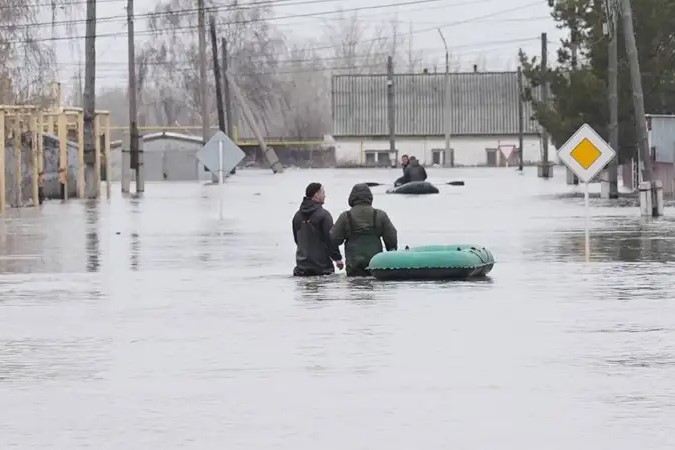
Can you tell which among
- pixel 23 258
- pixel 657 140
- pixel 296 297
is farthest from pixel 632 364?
pixel 657 140

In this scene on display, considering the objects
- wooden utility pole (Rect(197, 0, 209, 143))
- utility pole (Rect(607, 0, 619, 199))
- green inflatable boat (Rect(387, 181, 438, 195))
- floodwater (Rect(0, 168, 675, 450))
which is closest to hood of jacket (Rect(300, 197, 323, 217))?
floodwater (Rect(0, 168, 675, 450))

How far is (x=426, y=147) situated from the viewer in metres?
144

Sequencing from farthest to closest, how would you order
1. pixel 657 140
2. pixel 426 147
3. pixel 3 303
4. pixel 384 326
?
pixel 426 147 < pixel 657 140 < pixel 3 303 < pixel 384 326

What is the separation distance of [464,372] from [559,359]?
3.47 ft

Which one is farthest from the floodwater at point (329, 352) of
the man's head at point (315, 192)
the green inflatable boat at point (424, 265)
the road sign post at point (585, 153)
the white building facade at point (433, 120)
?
the white building facade at point (433, 120)

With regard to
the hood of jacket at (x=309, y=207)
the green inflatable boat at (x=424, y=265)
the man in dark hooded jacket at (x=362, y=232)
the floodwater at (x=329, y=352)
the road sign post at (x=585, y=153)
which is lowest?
the floodwater at (x=329, y=352)

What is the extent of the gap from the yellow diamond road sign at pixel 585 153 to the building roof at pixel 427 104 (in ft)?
378

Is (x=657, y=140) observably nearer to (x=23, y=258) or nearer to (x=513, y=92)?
(x=23, y=258)

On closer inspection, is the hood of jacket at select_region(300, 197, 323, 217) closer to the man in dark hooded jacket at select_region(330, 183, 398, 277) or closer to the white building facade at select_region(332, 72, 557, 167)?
the man in dark hooded jacket at select_region(330, 183, 398, 277)

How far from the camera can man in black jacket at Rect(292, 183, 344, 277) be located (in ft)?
75.0

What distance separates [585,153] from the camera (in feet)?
94.0

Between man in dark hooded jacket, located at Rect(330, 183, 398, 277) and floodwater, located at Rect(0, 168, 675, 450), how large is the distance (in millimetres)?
527

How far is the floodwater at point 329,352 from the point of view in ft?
34.8

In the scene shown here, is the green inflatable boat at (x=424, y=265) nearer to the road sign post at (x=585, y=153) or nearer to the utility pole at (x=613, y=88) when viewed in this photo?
the road sign post at (x=585, y=153)
